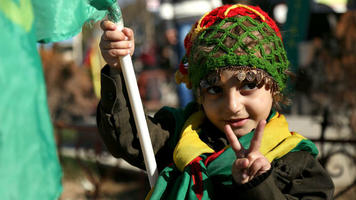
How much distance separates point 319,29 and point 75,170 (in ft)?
14.7

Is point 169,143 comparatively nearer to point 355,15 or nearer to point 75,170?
point 355,15

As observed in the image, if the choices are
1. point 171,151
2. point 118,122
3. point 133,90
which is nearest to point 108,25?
point 133,90

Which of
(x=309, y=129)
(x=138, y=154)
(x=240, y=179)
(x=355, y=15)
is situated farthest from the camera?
(x=309, y=129)

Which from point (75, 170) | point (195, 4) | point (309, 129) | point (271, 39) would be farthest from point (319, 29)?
point (271, 39)

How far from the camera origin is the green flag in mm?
1513

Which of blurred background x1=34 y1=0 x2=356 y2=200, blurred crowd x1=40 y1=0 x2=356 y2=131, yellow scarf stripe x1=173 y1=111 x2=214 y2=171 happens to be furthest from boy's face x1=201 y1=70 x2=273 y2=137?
blurred background x1=34 y1=0 x2=356 y2=200

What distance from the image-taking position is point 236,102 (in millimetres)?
1403

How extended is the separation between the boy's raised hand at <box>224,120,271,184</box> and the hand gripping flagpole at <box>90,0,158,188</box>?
0.36 m

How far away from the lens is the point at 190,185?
4.51 ft

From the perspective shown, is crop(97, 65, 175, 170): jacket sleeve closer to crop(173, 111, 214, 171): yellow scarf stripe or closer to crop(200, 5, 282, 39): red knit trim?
crop(173, 111, 214, 171): yellow scarf stripe

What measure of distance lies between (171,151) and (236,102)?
0.42m

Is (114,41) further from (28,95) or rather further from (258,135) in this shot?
(258,135)

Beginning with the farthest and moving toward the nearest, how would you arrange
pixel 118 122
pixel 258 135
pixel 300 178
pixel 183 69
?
pixel 183 69 < pixel 118 122 < pixel 300 178 < pixel 258 135

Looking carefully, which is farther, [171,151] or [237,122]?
[171,151]
